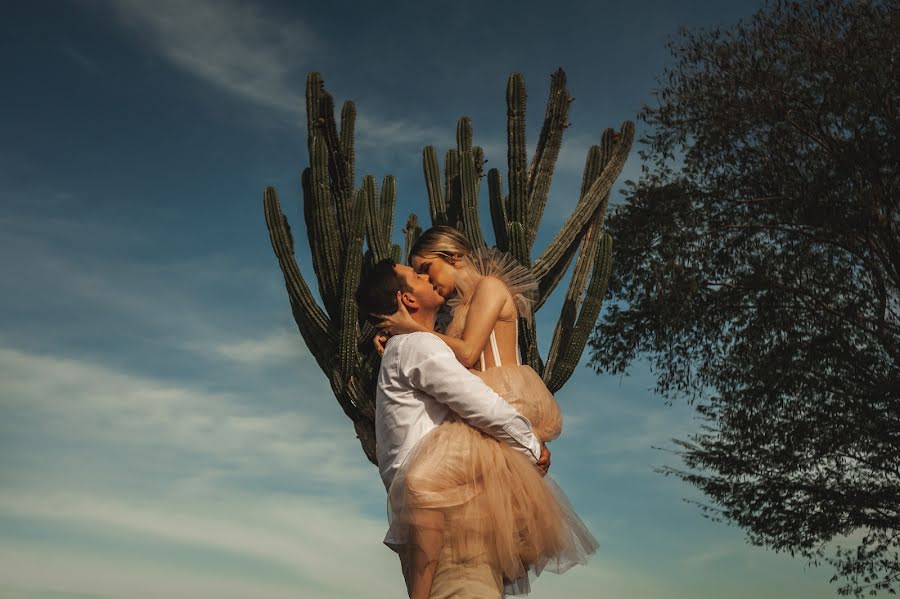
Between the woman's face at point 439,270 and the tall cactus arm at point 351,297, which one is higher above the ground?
the tall cactus arm at point 351,297

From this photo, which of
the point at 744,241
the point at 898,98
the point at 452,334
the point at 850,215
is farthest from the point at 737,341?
the point at 452,334

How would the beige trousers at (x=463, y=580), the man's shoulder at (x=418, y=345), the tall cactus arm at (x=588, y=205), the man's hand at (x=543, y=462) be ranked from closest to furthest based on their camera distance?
the beige trousers at (x=463, y=580)
the man's shoulder at (x=418, y=345)
the man's hand at (x=543, y=462)
the tall cactus arm at (x=588, y=205)

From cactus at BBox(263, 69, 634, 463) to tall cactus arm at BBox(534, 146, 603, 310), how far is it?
21mm

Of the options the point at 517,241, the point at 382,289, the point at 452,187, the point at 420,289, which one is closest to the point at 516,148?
the point at 452,187

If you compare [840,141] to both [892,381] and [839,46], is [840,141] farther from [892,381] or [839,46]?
[892,381]

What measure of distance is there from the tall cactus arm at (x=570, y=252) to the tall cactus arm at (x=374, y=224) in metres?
1.51

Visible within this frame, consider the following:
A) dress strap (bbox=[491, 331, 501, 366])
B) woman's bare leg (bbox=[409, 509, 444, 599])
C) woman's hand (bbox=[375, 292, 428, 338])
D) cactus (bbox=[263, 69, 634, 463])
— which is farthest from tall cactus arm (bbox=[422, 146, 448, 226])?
woman's bare leg (bbox=[409, 509, 444, 599])

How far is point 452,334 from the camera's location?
4.83 meters

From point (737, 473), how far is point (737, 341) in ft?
7.23

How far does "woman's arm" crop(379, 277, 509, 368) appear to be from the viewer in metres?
4.34

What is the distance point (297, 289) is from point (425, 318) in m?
4.44

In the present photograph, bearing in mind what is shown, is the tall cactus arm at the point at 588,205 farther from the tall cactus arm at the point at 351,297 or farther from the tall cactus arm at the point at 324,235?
the tall cactus arm at the point at 324,235

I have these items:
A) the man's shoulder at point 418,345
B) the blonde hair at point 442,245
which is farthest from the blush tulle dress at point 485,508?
the blonde hair at point 442,245

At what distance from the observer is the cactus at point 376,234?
8453mm
